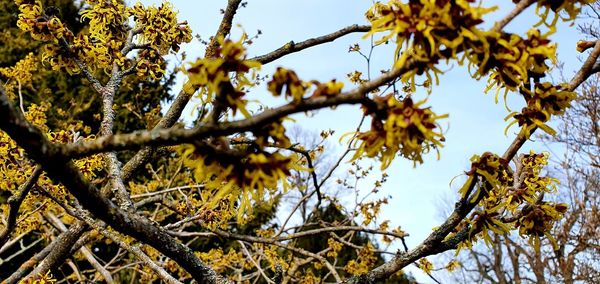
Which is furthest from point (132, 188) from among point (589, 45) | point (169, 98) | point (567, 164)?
point (567, 164)

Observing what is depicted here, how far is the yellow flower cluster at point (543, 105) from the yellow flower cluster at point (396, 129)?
0.44 m

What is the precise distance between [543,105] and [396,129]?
62 cm

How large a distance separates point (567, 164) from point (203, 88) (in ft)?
42.6

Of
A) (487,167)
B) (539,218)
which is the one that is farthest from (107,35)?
(539,218)

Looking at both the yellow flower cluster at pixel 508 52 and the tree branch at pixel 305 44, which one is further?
the tree branch at pixel 305 44

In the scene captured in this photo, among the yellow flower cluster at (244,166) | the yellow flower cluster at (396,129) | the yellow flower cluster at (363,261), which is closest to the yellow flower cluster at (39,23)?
the yellow flower cluster at (244,166)

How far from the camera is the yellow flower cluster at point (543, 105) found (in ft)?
5.11

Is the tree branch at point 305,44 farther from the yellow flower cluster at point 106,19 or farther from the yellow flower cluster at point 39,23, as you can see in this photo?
the yellow flower cluster at point 39,23

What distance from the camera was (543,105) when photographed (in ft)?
5.22

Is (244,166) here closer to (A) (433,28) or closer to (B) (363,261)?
(A) (433,28)

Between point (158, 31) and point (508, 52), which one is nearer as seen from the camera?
point (508, 52)

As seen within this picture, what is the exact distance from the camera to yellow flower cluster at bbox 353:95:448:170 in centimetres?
124

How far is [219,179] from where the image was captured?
1360 millimetres

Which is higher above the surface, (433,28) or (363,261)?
(363,261)
